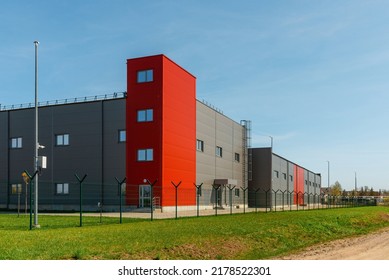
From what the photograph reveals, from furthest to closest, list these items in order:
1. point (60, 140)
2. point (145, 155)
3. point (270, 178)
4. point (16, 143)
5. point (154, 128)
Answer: point (270, 178)
point (16, 143)
point (60, 140)
point (145, 155)
point (154, 128)

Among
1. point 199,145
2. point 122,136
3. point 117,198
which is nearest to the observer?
point 117,198

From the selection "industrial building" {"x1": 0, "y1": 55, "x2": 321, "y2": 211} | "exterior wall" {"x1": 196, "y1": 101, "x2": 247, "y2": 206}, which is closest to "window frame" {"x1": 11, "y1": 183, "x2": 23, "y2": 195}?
"industrial building" {"x1": 0, "y1": 55, "x2": 321, "y2": 211}

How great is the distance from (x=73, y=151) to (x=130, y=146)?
724 cm

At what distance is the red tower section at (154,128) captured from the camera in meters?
42.6

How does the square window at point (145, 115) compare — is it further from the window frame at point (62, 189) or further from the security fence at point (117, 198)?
the window frame at point (62, 189)

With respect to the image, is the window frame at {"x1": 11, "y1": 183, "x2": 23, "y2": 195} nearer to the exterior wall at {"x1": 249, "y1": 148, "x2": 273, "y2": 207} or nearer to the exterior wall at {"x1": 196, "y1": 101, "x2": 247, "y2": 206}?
the exterior wall at {"x1": 196, "y1": 101, "x2": 247, "y2": 206}

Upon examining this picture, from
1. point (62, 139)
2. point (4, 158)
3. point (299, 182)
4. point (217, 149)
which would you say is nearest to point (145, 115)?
point (62, 139)

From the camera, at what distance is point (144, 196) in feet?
140

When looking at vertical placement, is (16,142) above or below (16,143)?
above

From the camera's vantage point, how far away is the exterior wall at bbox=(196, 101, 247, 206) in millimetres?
51562

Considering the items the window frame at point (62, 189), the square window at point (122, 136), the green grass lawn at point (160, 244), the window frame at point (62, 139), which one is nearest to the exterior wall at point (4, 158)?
the window frame at point (62, 189)

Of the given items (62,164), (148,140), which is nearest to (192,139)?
(148,140)

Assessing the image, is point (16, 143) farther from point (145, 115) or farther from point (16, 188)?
point (145, 115)

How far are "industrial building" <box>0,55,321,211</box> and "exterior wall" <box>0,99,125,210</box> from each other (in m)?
0.10
